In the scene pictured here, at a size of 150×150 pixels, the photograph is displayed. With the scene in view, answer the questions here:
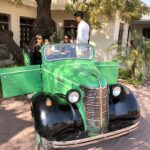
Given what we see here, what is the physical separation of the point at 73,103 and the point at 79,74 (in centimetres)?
60

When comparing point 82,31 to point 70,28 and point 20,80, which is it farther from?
point 70,28

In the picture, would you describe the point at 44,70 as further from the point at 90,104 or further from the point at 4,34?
the point at 4,34

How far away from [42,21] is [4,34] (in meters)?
1.66

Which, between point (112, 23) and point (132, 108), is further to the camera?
point (112, 23)

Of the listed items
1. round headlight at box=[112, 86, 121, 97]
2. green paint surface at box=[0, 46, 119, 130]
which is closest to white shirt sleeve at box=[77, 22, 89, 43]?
green paint surface at box=[0, 46, 119, 130]

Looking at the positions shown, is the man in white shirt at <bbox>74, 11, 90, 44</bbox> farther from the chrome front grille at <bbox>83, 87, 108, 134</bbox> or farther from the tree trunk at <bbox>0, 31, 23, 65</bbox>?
the tree trunk at <bbox>0, 31, 23, 65</bbox>

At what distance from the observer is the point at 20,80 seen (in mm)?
4555

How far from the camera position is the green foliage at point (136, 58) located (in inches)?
348

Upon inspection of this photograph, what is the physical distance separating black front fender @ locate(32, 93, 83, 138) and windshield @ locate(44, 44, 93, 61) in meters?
1.32

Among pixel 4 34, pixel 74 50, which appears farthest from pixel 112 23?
pixel 74 50

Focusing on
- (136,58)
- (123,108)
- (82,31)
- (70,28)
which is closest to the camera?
(123,108)

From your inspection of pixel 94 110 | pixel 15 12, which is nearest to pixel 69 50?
pixel 94 110

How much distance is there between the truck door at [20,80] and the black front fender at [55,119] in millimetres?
947

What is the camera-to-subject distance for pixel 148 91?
8.38 meters
